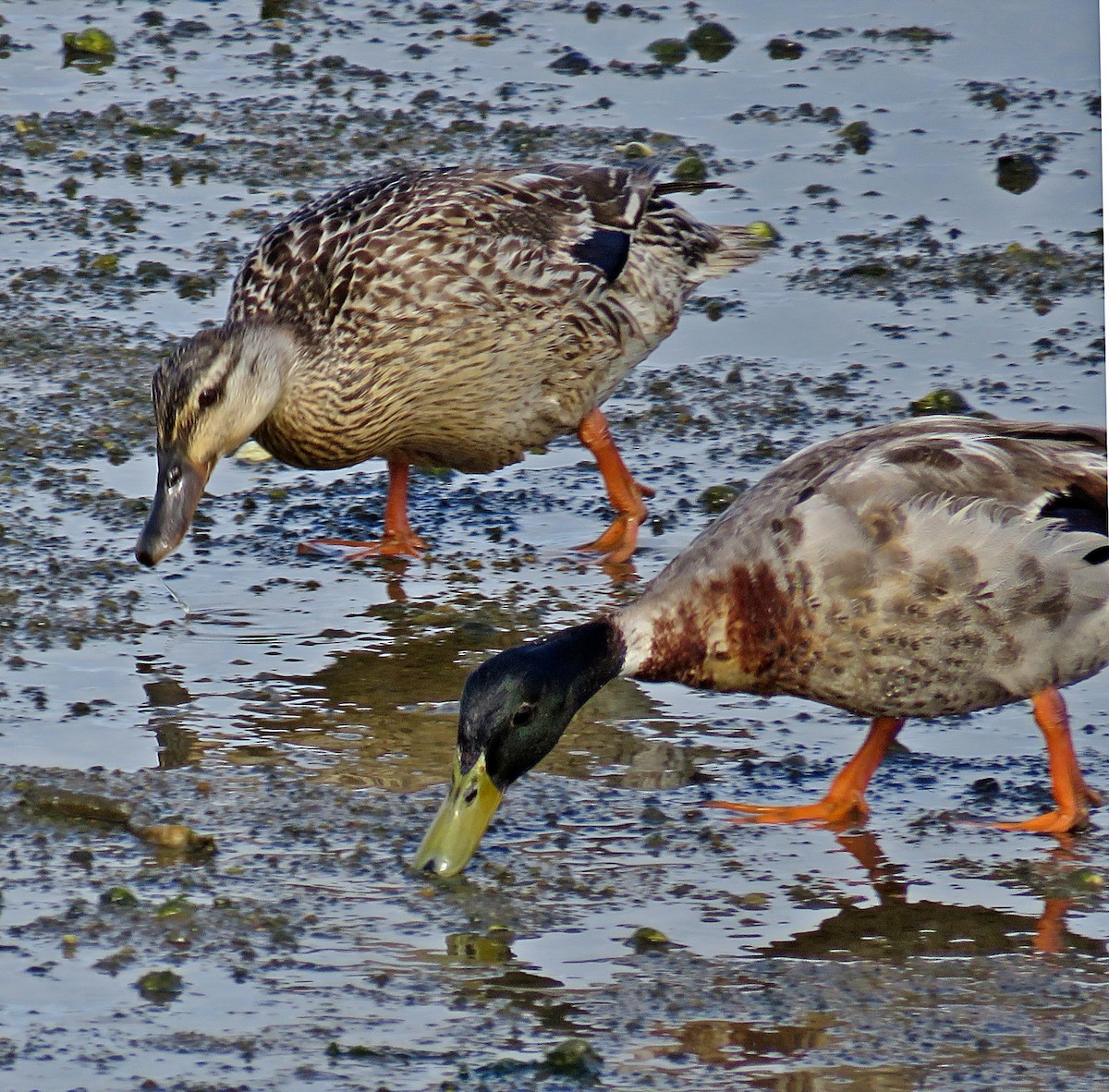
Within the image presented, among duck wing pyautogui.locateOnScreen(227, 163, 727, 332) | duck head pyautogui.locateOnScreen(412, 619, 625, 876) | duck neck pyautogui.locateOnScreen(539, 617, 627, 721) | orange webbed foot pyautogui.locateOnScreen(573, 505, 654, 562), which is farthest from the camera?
orange webbed foot pyautogui.locateOnScreen(573, 505, 654, 562)

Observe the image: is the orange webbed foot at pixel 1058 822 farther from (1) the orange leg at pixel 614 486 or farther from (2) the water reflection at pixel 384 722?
(1) the orange leg at pixel 614 486

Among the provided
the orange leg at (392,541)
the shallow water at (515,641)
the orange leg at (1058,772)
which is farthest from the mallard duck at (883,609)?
the orange leg at (392,541)

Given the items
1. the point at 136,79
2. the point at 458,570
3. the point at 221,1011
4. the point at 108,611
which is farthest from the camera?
the point at 136,79

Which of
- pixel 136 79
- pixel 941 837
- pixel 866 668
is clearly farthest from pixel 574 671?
pixel 136 79

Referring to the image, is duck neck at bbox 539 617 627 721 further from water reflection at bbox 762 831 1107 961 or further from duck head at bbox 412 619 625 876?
water reflection at bbox 762 831 1107 961

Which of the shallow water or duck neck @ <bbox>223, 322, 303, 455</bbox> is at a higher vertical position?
duck neck @ <bbox>223, 322, 303, 455</bbox>

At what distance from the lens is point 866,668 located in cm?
533

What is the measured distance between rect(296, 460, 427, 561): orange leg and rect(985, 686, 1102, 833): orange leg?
2718 millimetres

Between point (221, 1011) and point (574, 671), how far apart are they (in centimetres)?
124

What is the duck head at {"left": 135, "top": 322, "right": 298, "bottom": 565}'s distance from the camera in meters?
6.50

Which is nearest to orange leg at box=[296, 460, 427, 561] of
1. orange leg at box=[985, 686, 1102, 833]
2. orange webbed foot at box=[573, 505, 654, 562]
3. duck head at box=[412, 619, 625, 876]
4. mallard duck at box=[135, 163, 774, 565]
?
mallard duck at box=[135, 163, 774, 565]

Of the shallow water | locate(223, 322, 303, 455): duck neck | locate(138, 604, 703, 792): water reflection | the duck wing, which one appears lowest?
locate(138, 604, 703, 792): water reflection

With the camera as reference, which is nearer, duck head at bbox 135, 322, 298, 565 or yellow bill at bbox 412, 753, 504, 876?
yellow bill at bbox 412, 753, 504, 876

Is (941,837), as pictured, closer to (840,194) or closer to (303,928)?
(303,928)
